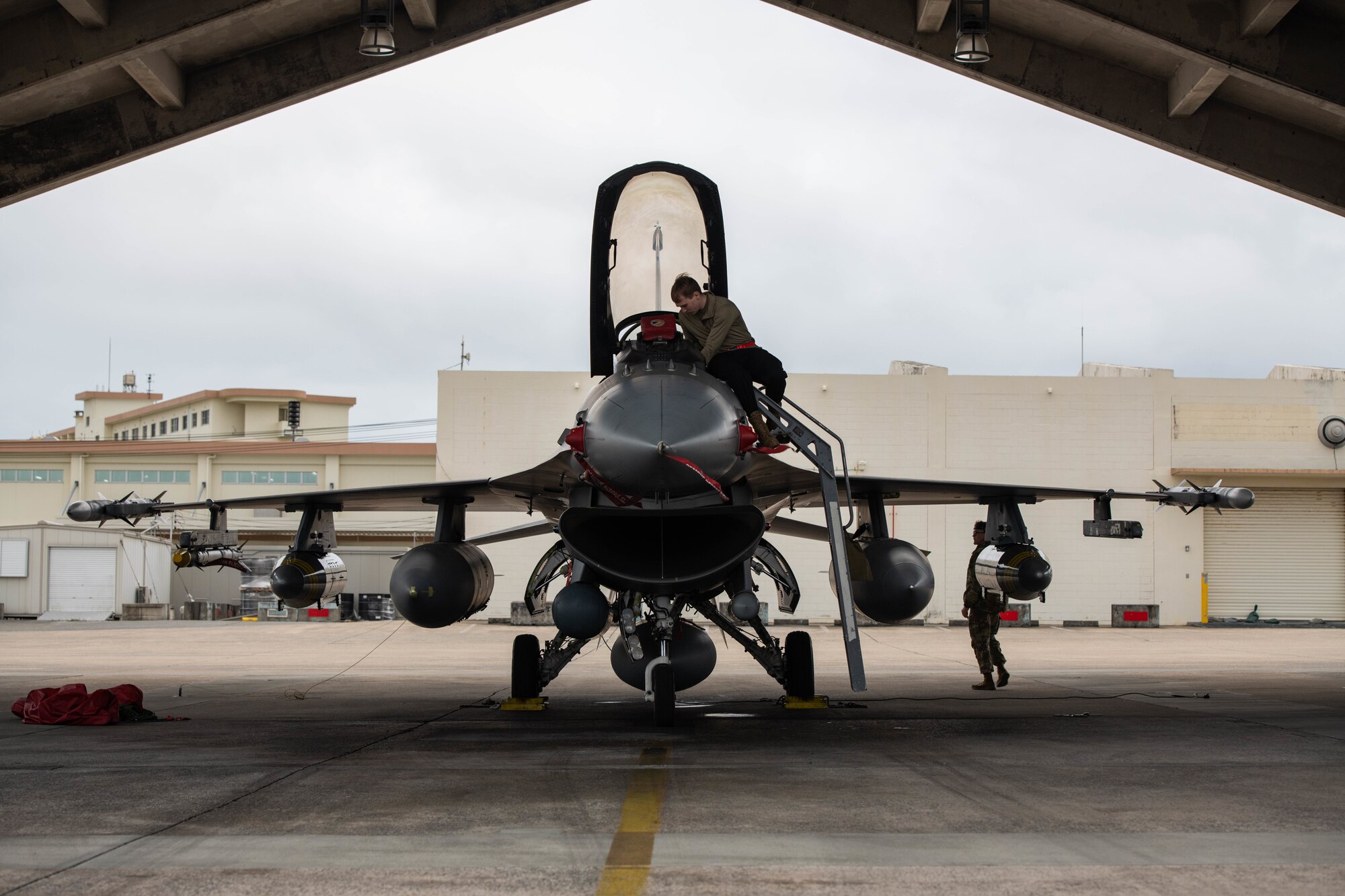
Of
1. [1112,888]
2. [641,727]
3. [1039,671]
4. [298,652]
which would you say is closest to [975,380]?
[1039,671]

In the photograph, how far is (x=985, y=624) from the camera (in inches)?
520

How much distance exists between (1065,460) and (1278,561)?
251 inches

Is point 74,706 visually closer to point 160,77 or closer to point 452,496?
point 452,496

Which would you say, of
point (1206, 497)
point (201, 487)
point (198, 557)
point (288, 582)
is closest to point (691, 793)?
point (288, 582)

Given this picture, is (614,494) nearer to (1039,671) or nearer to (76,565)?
(1039,671)

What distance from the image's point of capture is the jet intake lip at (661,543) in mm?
7816

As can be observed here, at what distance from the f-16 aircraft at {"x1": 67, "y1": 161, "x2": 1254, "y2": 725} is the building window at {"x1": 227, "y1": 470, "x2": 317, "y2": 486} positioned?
3212 cm

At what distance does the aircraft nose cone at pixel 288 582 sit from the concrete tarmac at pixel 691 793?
1102mm

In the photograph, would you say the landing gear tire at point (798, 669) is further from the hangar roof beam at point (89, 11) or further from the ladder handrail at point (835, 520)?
the hangar roof beam at point (89, 11)

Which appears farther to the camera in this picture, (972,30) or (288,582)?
(288,582)

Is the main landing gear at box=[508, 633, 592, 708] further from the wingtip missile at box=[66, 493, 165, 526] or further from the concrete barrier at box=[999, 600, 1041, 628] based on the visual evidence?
the concrete barrier at box=[999, 600, 1041, 628]

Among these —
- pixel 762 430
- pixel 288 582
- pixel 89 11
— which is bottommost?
pixel 288 582

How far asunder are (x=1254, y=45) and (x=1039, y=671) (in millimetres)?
8998

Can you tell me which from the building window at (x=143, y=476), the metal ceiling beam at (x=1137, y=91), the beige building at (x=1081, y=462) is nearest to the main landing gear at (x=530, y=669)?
the metal ceiling beam at (x=1137, y=91)
